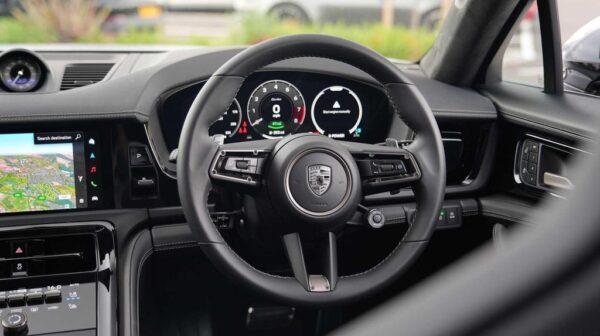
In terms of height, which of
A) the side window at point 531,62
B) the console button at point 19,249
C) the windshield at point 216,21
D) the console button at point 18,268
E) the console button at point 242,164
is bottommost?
the windshield at point 216,21

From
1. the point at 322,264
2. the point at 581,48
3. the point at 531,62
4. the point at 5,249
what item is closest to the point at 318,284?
the point at 322,264

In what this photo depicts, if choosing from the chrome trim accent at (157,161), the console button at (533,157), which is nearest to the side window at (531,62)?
the console button at (533,157)

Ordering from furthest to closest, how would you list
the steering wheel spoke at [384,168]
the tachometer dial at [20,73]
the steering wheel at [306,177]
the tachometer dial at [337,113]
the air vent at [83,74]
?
the tachometer dial at [337,113], the air vent at [83,74], the tachometer dial at [20,73], the steering wheel spoke at [384,168], the steering wheel at [306,177]

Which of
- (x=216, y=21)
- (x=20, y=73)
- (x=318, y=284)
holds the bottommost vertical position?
(x=216, y=21)

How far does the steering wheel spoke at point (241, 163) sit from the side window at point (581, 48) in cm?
113

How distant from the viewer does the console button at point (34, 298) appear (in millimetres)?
2139

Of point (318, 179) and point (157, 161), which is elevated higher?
point (318, 179)

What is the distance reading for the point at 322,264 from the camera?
194 cm

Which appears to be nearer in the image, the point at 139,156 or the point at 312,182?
the point at 312,182

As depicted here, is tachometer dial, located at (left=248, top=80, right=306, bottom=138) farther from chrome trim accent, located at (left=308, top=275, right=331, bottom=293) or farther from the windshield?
the windshield

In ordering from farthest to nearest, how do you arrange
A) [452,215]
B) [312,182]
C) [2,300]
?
[452,215]
[2,300]
[312,182]

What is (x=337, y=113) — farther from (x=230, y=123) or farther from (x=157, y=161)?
(x=157, y=161)

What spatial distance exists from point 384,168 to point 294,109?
1.85ft

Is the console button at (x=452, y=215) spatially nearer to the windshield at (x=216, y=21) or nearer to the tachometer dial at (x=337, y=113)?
the tachometer dial at (x=337, y=113)
